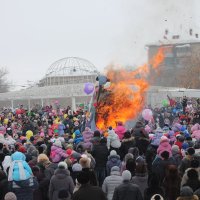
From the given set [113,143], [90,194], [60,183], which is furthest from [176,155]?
[90,194]

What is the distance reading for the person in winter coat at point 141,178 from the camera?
41.4 ft

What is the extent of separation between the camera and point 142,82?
2962cm

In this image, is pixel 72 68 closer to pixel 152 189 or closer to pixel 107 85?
pixel 107 85

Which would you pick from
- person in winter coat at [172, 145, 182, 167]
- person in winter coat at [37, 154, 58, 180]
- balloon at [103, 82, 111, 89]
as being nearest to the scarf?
person in winter coat at [37, 154, 58, 180]

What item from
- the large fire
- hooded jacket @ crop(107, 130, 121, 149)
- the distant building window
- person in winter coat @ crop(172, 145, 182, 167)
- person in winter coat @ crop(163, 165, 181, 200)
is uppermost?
the distant building window

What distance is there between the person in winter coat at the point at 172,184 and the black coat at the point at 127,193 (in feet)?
4.24

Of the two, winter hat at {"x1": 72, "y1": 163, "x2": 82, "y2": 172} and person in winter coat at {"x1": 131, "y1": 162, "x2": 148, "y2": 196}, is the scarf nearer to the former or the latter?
winter hat at {"x1": 72, "y1": 163, "x2": 82, "y2": 172}

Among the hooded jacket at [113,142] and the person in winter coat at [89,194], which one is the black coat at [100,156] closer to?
the hooded jacket at [113,142]

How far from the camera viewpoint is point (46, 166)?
562 inches

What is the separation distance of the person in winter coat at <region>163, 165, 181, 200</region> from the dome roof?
68036mm

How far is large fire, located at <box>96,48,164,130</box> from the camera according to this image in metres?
26.5

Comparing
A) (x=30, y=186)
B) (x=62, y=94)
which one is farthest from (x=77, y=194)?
(x=62, y=94)

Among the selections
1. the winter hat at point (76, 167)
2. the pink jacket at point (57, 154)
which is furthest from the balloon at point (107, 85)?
the winter hat at point (76, 167)

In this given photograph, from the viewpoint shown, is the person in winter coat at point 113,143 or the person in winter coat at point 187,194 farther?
the person in winter coat at point 113,143
